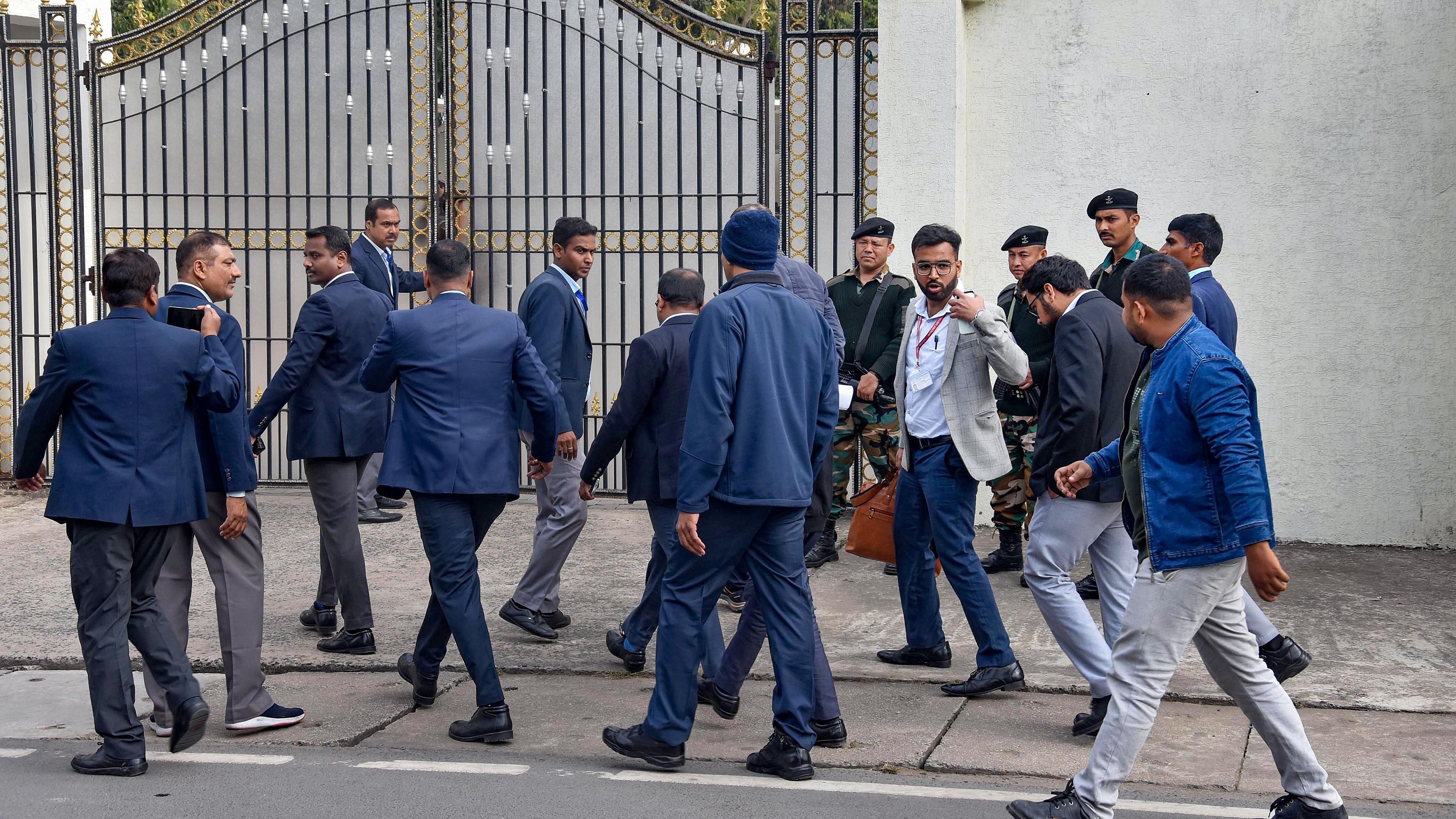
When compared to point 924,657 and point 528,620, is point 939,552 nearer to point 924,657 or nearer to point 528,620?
point 924,657

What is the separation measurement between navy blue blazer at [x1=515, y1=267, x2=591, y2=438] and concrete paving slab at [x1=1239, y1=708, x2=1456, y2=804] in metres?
3.14

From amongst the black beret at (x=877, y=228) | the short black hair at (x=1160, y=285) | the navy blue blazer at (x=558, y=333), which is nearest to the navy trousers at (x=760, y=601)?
the short black hair at (x=1160, y=285)

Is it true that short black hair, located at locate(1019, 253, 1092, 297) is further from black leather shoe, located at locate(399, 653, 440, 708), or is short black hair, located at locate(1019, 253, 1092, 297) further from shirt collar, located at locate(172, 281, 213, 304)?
shirt collar, located at locate(172, 281, 213, 304)

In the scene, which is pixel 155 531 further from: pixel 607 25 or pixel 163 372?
pixel 607 25

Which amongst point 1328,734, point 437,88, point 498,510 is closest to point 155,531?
point 498,510

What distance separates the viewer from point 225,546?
5.27m

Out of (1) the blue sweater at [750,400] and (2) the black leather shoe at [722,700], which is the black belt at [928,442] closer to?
(1) the blue sweater at [750,400]

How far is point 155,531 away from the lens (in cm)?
488

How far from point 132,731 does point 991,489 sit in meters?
5.17

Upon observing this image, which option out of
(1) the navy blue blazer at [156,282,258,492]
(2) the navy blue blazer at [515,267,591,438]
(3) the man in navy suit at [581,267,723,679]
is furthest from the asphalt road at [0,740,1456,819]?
(2) the navy blue blazer at [515,267,591,438]

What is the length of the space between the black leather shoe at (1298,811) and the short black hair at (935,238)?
8.54ft

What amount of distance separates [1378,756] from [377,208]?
239 inches

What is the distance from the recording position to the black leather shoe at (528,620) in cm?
649

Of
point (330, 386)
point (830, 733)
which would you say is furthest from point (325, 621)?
point (830, 733)
